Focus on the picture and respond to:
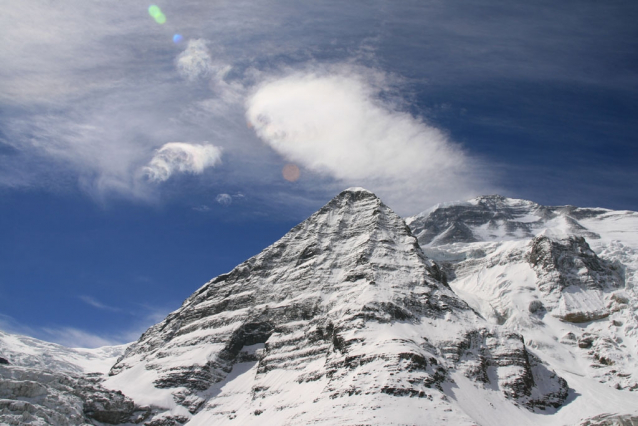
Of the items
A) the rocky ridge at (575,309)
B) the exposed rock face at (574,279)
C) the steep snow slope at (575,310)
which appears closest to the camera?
the steep snow slope at (575,310)

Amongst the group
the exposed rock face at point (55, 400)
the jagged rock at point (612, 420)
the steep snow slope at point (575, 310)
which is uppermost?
the steep snow slope at point (575, 310)

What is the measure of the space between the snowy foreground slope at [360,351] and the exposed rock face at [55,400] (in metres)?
0.30

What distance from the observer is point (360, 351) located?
342 feet

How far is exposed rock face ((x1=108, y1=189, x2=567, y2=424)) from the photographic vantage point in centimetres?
9756

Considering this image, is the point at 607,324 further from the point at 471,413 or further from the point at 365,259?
the point at 471,413

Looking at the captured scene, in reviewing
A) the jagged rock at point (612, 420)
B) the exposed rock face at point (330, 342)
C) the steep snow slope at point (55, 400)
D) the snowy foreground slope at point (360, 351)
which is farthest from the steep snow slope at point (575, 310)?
the steep snow slope at point (55, 400)

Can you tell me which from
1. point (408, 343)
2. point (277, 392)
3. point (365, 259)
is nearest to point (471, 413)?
point (408, 343)

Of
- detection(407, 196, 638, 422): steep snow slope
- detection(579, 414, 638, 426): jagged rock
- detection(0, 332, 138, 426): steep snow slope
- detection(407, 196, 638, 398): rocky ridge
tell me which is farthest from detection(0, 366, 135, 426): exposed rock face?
detection(407, 196, 638, 398): rocky ridge

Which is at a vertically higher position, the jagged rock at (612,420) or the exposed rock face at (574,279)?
the exposed rock face at (574,279)

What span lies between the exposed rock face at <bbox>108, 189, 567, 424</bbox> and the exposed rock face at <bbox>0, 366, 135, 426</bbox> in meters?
9.14

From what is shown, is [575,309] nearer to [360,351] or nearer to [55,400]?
[360,351]

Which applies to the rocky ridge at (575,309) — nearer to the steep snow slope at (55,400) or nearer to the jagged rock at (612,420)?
the jagged rock at (612,420)

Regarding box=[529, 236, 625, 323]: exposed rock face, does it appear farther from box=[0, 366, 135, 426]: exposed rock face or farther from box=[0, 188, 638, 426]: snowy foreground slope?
box=[0, 366, 135, 426]: exposed rock face

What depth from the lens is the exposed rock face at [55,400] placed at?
315 ft
